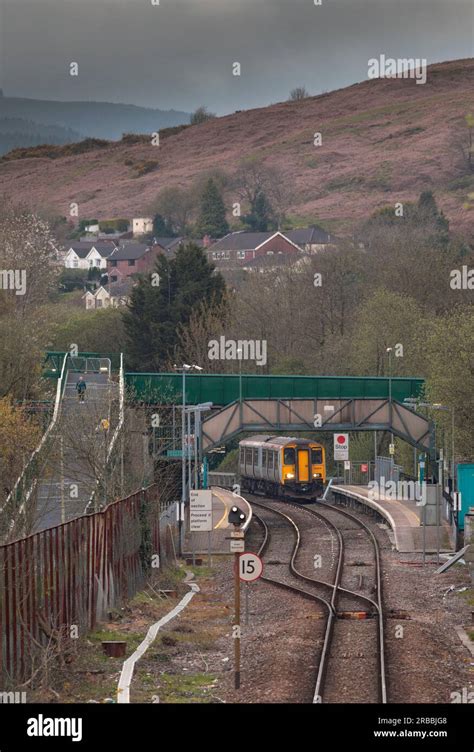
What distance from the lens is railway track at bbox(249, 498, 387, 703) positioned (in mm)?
21828

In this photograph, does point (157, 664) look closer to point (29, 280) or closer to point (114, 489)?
point (114, 489)

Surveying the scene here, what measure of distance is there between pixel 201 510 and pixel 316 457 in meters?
30.8

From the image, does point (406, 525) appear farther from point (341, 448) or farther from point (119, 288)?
point (119, 288)

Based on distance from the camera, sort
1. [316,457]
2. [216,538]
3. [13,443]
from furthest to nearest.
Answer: [316,457]
[216,538]
[13,443]

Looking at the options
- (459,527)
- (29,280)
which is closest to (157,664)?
(459,527)

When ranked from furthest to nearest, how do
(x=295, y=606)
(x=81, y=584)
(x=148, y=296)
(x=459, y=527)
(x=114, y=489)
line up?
(x=148, y=296) < (x=459, y=527) < (x=114, y=489) < (x=295, y=606) < (x=81, y=584)

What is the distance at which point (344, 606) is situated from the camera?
102 feet

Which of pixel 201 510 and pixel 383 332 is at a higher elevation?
pixel 383 332

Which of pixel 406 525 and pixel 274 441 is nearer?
pixel 406 525

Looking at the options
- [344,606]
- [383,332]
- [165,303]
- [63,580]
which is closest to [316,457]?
[383,332]

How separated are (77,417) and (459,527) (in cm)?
1252

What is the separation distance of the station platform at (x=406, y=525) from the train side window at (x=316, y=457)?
458 cm

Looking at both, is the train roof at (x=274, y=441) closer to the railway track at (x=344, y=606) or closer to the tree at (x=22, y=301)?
the railway track at (x=344, y=606)

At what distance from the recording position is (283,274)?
104062mm
